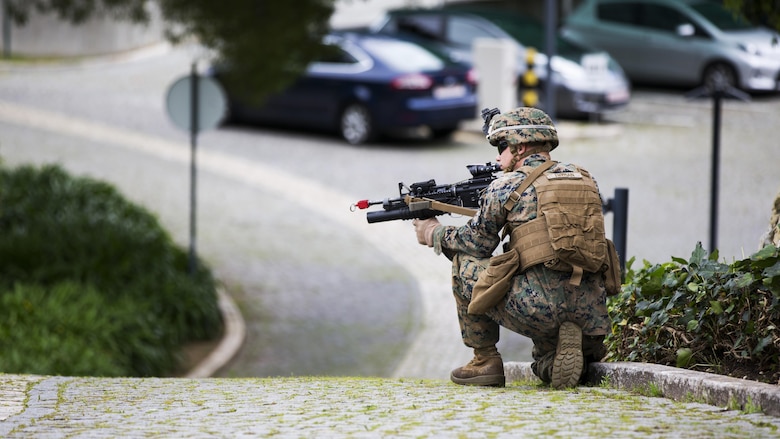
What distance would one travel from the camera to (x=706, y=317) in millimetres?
6559

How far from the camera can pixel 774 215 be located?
7.43 metres

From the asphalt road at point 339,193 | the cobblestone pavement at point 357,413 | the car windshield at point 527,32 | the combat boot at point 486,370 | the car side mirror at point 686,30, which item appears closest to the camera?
the cobblestone pavement at point 357,413

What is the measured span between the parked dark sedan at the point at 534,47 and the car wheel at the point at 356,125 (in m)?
1.85

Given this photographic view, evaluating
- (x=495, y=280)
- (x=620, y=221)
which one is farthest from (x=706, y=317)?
(x=620, y=221)

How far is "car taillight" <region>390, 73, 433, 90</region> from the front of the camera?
19.2 meters

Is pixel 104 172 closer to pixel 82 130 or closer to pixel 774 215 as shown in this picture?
pixel 82 130

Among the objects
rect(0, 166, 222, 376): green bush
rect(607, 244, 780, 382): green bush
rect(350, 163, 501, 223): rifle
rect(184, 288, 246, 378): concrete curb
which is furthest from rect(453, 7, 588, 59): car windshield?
rect(350, 163, 501, 223): rifle

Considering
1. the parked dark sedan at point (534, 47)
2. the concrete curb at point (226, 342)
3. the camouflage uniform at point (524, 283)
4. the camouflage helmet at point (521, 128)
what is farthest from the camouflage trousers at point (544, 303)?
the parked dark sedan at point (534, 47)

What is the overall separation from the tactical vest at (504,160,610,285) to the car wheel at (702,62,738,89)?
17.1 m

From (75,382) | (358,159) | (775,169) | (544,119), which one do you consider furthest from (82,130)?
(544,119)

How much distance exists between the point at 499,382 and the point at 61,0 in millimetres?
7770

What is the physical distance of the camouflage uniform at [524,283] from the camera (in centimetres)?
612

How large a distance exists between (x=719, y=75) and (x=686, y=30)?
3.48 feet

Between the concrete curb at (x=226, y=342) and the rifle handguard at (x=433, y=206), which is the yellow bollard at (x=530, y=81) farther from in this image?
the rifle handguard at (x=433, y=206)
